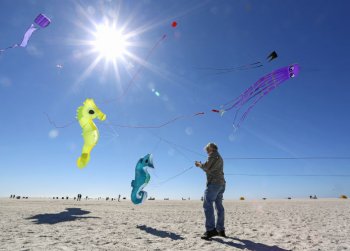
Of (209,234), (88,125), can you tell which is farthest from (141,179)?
(209,234)

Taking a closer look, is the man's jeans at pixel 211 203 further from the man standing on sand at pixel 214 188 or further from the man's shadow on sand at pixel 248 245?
the man's shadow on sand at pixel 248 245

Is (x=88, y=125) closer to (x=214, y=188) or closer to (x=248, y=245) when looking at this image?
(x=214, y=188)

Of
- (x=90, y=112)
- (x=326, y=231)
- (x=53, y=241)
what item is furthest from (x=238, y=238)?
(x=90, y=112)

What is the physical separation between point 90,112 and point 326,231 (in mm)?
9180

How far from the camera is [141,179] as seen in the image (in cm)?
1218

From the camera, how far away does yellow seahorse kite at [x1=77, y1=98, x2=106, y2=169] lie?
1174 centimetres

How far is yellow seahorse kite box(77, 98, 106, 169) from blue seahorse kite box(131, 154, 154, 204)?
206cm

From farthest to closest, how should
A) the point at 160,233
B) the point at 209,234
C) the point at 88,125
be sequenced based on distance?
the point at 88,125
the point at 160,233
the point at 209,234

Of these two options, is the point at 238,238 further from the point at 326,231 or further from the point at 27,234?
the point at 27,234

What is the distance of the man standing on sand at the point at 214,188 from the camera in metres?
6.50

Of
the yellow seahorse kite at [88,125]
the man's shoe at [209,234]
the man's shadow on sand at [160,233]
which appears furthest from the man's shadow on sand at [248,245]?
the yellow seahorse kite at [88,125]

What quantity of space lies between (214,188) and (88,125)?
698 cm

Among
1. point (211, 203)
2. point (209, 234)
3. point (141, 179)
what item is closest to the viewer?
point (209, 234)

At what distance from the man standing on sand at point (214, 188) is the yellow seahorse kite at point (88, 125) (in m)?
6.22
